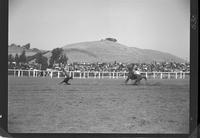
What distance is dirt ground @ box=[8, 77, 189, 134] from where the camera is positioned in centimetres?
630

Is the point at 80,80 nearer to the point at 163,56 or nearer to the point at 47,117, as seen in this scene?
the point at 47,117

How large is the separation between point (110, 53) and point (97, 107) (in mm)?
713

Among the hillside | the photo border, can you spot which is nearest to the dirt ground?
the photo border

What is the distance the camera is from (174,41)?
6246 millimetres

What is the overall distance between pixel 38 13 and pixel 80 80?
102 cm

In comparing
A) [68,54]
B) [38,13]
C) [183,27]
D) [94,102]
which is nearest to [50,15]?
[38,13]

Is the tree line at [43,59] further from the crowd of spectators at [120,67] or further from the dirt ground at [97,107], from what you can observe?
the dirt ground at [97,107]

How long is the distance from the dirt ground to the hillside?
292 mm

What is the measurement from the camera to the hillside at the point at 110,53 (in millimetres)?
6254

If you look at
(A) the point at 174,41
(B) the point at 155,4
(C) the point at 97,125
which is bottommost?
(C) the point at 97,125

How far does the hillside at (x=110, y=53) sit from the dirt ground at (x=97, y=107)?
292 millimetres

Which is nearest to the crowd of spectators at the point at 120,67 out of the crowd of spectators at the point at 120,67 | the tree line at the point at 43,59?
the crowd of spectators at the point at 120,67

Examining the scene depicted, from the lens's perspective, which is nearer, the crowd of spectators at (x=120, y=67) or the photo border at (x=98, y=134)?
the photo border at (x=98, y=134)

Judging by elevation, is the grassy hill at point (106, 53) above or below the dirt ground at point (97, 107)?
above
